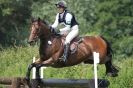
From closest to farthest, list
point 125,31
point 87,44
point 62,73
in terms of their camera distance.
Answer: point 87,44 → point 62,73 → point 125,31

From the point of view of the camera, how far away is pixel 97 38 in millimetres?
15055

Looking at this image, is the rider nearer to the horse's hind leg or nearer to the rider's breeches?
the rider's breeches

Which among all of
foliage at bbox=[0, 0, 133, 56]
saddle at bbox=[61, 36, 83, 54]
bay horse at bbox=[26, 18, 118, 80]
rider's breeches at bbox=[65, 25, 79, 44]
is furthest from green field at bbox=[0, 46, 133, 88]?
foliage at bbox=[0, 0, 133, 56]

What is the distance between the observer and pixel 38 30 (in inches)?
531

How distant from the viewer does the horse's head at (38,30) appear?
13287mm

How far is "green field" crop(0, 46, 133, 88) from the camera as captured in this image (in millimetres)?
17312

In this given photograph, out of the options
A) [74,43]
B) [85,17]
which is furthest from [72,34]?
[85,17]

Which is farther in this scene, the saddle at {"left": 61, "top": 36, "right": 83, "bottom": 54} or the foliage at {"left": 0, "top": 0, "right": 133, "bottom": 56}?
the foliage at {"left": 0, "top": 0, "right": 133, "bottom": 56}

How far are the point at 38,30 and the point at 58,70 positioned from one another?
6.17m

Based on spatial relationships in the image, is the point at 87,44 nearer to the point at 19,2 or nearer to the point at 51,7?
Result: the point at 51,7

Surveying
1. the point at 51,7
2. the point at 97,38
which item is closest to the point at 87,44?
the point at 97,38

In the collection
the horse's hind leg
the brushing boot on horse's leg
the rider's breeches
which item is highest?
the rider's breeches

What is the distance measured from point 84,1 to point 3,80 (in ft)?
103

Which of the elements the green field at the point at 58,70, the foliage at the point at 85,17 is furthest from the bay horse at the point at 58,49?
the foliage at the point at 85,17
